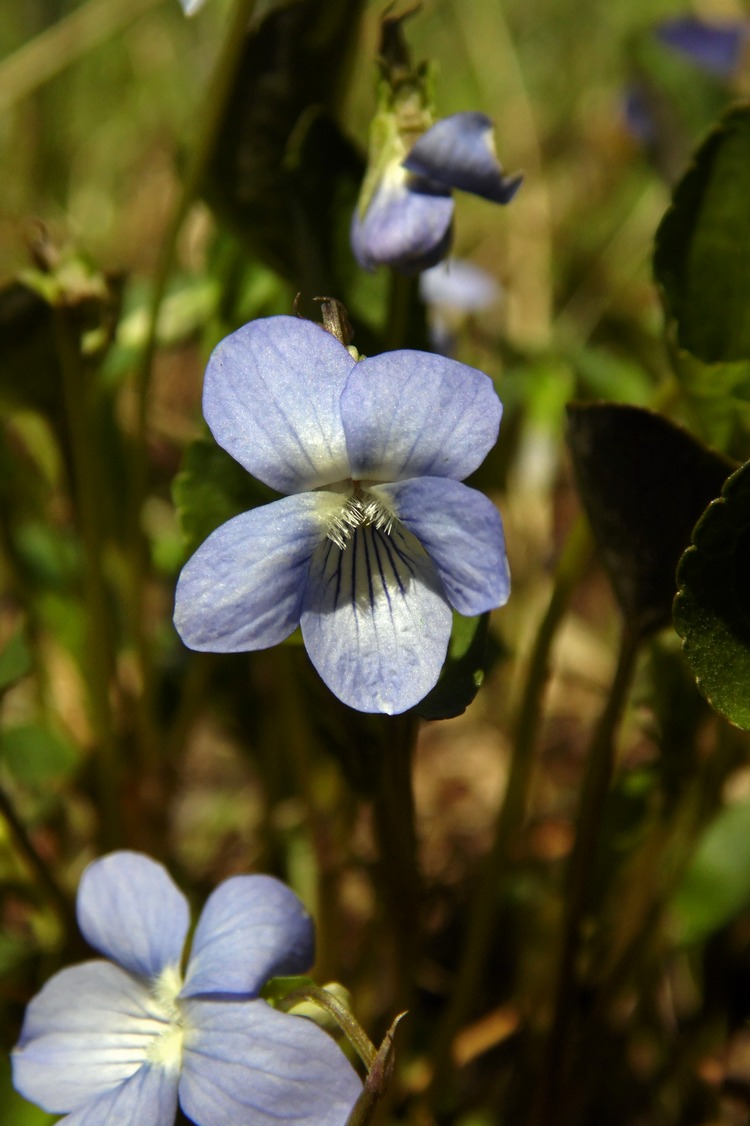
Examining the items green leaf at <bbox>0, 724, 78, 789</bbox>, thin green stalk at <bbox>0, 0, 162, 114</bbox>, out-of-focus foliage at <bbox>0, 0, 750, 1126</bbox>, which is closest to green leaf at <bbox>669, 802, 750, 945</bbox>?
out-of-focus foliage at <bbox>0, 0, 750, 1126</bbox>

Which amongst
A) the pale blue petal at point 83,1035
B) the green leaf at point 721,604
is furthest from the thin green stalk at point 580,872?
the pale blue petal at point 83,1035

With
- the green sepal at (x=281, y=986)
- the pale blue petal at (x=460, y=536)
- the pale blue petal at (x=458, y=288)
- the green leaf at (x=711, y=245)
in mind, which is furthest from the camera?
the pale blue petal at (x=458, y=288)

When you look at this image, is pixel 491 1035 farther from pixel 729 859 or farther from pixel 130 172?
pixel 130 172

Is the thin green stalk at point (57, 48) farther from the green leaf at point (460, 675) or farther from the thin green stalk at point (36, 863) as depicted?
the green leaf at point (460, 675)

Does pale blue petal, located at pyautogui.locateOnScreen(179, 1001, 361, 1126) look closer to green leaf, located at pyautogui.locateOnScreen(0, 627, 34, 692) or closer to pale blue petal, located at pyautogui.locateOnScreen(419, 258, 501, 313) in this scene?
green leaf, located at pyautogui.locateOnScreen(0, 627, 34, 692)

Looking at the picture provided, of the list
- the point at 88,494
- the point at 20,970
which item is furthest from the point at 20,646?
the point at 20,970

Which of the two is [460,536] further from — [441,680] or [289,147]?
[289,147]
